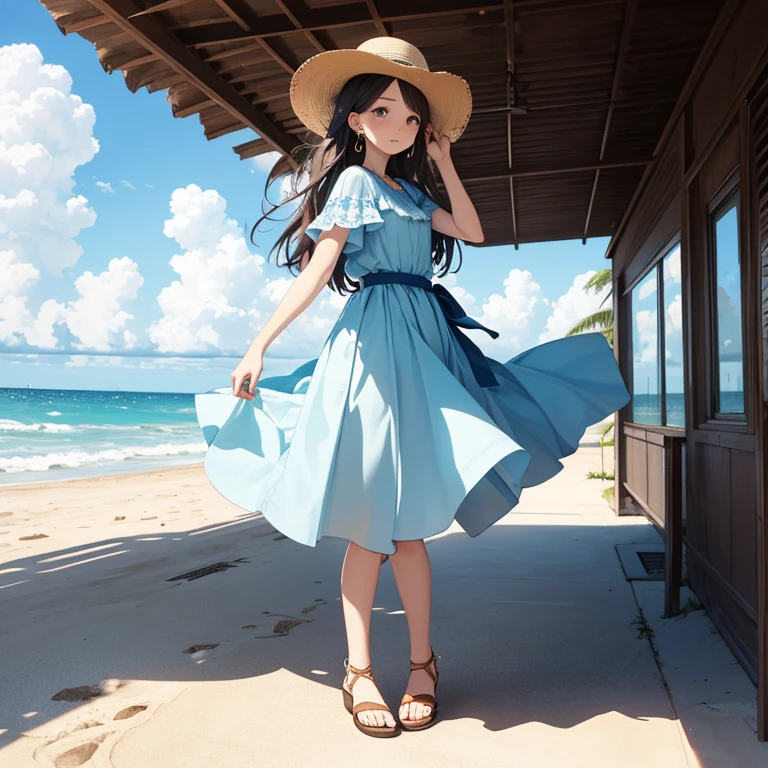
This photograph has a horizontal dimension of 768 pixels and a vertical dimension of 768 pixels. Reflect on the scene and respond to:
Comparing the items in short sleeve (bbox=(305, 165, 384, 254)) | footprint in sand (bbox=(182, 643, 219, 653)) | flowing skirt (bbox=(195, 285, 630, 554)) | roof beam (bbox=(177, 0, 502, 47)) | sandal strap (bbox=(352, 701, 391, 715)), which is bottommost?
footprint in sand (bbox=(182, 643, 219, 653))

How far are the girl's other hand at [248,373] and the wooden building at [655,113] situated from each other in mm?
1307

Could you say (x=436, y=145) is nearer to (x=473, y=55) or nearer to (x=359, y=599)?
(x=473, y=55)

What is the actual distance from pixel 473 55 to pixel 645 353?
3.24 meters

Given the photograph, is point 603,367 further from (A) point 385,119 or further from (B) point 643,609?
(B) point 643,609

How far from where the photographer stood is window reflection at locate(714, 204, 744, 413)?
304cm

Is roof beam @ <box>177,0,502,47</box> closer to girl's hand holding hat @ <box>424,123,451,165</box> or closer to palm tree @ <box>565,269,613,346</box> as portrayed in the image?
girl's hand holding hat @ <box>424,123,451,165</box>

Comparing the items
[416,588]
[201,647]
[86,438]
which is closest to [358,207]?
[416,588]

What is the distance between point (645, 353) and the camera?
6.12m

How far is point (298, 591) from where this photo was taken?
381 centimetres

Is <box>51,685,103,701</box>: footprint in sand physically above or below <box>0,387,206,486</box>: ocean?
above

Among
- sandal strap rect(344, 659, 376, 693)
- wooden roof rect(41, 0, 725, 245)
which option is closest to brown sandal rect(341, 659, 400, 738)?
sandal strap rect(344, 659, 376, 693)

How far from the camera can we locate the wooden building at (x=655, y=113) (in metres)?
2.58

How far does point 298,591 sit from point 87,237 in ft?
248

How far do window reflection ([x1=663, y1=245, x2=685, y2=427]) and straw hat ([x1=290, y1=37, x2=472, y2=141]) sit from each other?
234 cm
